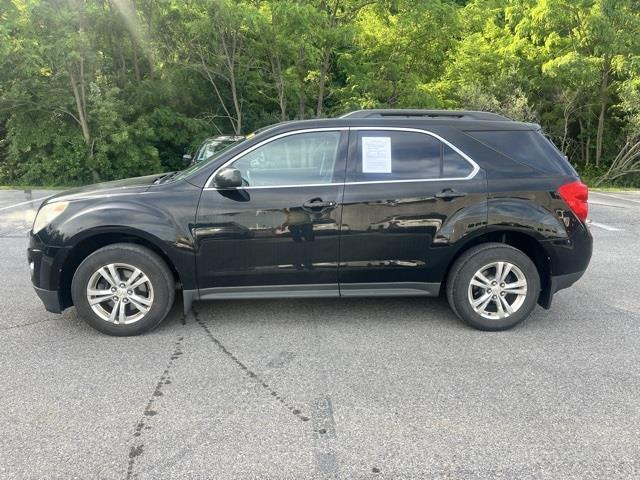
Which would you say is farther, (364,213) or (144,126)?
(144,126)

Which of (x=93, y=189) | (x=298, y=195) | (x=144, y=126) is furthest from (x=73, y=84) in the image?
(x=298, y=195)

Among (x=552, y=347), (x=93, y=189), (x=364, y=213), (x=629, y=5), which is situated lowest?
(x=552, y=347)

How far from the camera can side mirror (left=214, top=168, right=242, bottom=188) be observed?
401 cm

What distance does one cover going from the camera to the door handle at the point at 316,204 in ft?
13.5

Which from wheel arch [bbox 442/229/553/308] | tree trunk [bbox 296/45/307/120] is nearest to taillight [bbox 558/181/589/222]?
wheel arch [bbox 442/229/553/308]

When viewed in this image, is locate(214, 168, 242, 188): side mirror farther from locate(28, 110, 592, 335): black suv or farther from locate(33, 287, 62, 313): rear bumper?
locate(33, 287, 62, 313): rear bumper

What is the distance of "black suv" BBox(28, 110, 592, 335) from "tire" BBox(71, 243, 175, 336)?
1cm

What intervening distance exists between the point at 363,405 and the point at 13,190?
16.0m

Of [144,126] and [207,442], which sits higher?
[144,126]

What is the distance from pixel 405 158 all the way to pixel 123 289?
2.52 m

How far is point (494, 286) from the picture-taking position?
4297mm

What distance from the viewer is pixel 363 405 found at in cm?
315

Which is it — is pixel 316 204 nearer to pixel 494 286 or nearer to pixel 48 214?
pixel 494 286

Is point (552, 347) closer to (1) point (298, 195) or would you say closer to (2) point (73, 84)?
(1) point (298, 195)
